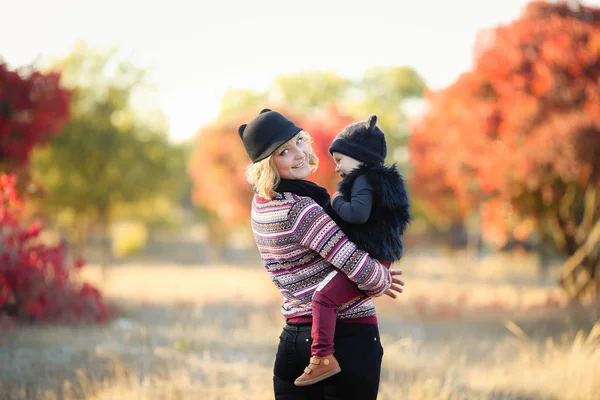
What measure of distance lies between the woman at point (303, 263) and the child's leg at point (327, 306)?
0.12ft

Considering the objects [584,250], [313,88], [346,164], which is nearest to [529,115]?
[584,250]

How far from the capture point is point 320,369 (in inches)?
96.0

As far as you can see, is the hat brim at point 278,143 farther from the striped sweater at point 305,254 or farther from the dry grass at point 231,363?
the dry grass at point 231,363

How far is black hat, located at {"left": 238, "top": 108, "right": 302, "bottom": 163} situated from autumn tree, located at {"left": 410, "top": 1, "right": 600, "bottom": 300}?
829 cm

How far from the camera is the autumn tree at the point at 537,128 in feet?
32.6

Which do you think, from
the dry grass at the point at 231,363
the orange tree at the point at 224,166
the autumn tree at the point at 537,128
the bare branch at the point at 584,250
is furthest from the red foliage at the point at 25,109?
the bare branch at the point at 584,250

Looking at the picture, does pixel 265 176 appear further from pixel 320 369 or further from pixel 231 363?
pixel 231 363

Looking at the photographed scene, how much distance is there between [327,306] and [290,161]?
621 millimetres

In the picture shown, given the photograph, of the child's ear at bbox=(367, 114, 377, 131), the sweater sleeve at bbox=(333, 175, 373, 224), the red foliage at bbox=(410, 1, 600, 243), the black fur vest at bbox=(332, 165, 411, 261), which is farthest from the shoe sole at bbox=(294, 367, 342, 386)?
the red foliage at bbox=(410, 1, 600, 243)

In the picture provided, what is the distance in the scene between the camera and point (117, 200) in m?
18.5

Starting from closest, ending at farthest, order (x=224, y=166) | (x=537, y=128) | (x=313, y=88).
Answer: (x=537, y=128), (x=224, y=166), (x=313, y=88)

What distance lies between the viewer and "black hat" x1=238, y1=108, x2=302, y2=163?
258cm

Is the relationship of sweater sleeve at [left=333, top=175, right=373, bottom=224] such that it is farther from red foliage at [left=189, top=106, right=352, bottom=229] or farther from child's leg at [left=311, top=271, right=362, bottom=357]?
red foliage at [left=189, top=106, right=352, bottom=229]

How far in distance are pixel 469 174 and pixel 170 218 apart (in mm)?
28435
